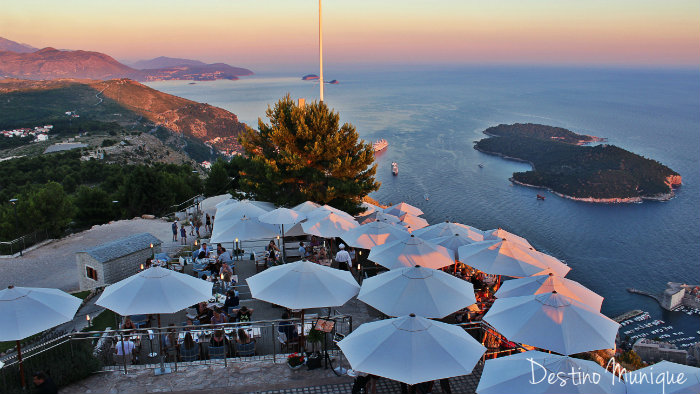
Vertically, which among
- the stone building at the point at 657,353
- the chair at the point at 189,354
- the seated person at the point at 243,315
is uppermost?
the seated person at the point at 243,315

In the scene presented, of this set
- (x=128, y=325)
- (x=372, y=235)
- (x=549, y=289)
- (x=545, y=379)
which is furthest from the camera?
(x=372, y=235)

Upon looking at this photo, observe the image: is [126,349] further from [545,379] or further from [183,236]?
[183,236]

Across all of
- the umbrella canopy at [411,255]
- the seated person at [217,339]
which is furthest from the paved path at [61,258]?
the umbrella canopy at [411,255]

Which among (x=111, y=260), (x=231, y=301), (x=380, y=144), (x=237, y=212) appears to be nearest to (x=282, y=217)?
(x=237, y=212)

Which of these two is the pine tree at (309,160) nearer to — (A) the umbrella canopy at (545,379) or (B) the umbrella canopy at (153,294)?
(B) the umbrella canopy at (153,294)

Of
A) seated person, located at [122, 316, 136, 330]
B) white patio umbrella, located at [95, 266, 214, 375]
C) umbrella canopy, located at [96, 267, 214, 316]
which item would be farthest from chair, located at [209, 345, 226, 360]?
seated person, located at [122, 316, 136, 330]
